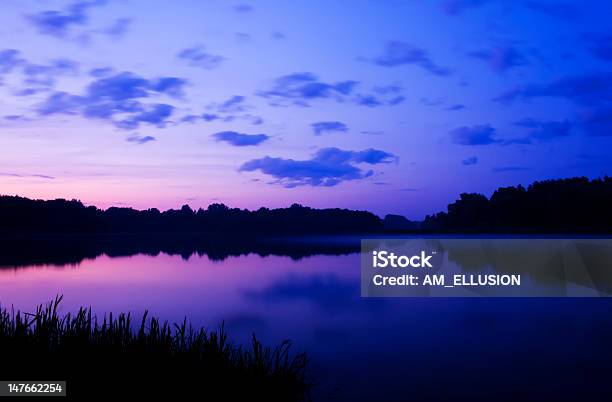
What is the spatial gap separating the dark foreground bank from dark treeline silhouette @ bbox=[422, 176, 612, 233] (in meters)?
120

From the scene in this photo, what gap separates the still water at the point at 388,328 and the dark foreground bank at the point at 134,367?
9.37ft

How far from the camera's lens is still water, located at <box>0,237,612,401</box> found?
14500mm

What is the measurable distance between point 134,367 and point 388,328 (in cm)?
1504

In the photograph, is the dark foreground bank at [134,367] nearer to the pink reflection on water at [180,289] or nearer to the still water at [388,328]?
the still water at [388,328]

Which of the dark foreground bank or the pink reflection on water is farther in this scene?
the pink reflection on water

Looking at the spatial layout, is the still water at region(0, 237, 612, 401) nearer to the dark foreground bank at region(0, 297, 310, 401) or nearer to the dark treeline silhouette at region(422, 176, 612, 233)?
the dark foreground bank at region(0, 297, 310, 401)

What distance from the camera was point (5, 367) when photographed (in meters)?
11.1

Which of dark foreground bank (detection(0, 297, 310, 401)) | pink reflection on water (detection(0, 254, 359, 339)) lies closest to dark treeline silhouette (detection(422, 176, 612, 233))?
pink reflection on water (detection(0, 254, 359, 339))

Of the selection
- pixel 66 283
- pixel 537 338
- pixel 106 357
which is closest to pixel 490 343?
pixel 537 338

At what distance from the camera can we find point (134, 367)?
A: 11.2 meters

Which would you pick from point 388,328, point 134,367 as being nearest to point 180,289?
point 388,328

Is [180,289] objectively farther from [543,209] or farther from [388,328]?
[543,209]

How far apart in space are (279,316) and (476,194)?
12392 centimetres

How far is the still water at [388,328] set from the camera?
571 inches
